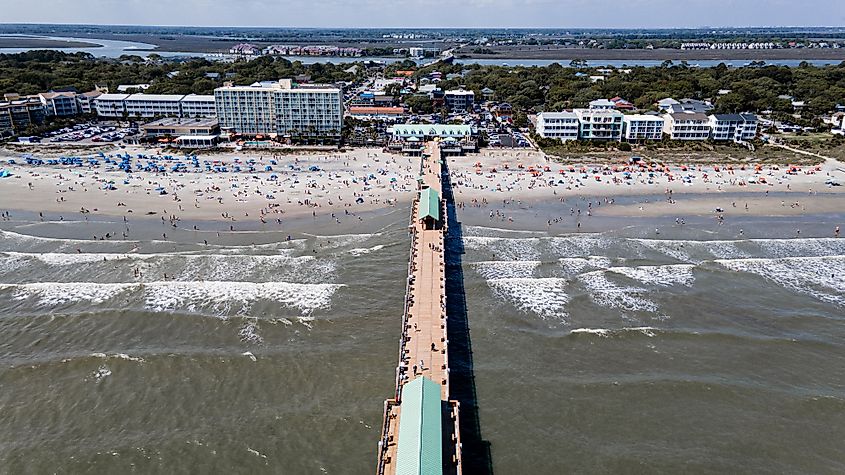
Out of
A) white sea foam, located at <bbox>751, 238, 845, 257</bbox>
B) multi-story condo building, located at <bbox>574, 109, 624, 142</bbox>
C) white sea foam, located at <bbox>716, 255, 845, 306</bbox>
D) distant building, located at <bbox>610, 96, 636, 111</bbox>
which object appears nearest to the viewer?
white sea foam, located at <bbox>716, 255, 845, 306</bbox>

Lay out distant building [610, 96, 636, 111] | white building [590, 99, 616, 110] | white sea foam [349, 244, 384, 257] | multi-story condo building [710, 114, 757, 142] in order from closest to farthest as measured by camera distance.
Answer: white sea foam [349, 244, 384, 257], multi-story condo building [710, 114, 757, 142], white building [590, 99, 616, 110], distant building [610, 96, 636, 111]

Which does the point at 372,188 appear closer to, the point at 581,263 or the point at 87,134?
the point at 581,263

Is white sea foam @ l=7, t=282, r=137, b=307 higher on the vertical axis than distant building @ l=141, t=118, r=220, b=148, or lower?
lower

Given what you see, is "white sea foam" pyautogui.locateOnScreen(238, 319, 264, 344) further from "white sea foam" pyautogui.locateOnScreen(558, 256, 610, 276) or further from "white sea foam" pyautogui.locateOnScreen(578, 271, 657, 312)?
"white sea foam" pyautogui.locateOnScreen(558, 256, 610, 276)

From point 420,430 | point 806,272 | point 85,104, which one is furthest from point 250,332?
point 85,104

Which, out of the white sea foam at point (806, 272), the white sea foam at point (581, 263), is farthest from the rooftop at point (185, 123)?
the white sea foam at point (806, 272)

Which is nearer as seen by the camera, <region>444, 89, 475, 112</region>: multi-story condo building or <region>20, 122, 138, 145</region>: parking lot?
<region>20, 122, 138, 145</region>: parking lot

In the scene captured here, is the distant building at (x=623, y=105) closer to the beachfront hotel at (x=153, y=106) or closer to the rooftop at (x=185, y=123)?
the rooftop at (x=185, y=123)

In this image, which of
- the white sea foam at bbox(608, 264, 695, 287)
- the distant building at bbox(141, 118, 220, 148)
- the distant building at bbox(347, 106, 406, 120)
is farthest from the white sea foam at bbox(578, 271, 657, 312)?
the distant building at bbox(347, 106, 406, 120)

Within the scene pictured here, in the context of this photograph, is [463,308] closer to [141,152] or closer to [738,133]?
[141,152]
